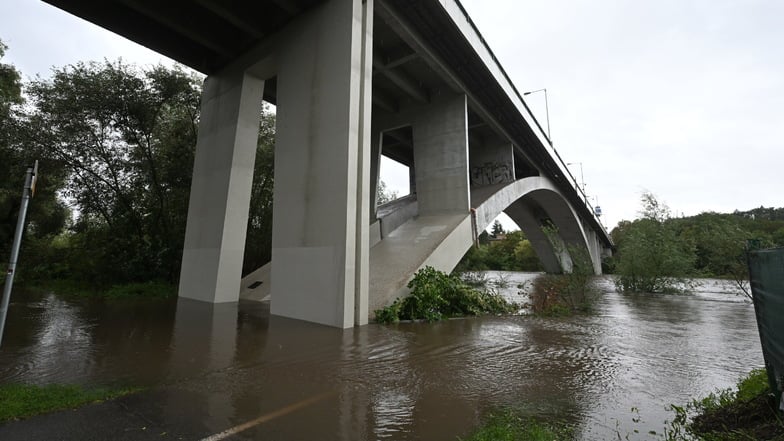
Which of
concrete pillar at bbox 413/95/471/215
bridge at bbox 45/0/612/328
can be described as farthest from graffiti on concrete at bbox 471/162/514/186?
concrete pillar at bbox 413/95/471/215

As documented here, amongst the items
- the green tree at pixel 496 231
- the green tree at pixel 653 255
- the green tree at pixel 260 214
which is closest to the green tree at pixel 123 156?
the green tree at pixel 260 214

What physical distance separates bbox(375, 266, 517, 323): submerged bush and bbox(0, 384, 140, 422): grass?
16.9 ft

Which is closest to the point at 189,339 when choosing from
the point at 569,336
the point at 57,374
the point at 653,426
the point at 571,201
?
the point at 57,374

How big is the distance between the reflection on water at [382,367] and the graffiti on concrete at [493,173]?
13149 mm

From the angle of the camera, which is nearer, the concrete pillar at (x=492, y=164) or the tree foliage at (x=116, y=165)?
the tree foliage at (x=116, y=165)

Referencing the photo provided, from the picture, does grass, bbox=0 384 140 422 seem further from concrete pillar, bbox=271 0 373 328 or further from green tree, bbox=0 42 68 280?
green tree, bbox=0 42 68 280

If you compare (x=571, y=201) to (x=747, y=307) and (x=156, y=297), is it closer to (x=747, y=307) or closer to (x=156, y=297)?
(x=747, y=307)

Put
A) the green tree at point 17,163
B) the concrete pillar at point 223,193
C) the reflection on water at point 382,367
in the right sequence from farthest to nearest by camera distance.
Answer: the green tree at point 17,163
the concrete pillar at point 223,193
the reflection on water at point 382,367

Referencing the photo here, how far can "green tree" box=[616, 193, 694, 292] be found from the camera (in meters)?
14.4

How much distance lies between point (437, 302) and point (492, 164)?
14.4 meters

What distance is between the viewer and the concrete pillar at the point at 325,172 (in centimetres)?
740

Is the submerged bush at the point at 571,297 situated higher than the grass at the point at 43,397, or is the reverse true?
the submerged bush at the point at 571,297

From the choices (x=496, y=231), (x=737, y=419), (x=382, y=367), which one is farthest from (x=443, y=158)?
(x=496, y=231)

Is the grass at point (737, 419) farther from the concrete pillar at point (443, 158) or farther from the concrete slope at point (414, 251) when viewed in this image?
the concrete pillar at point (443, 158)
